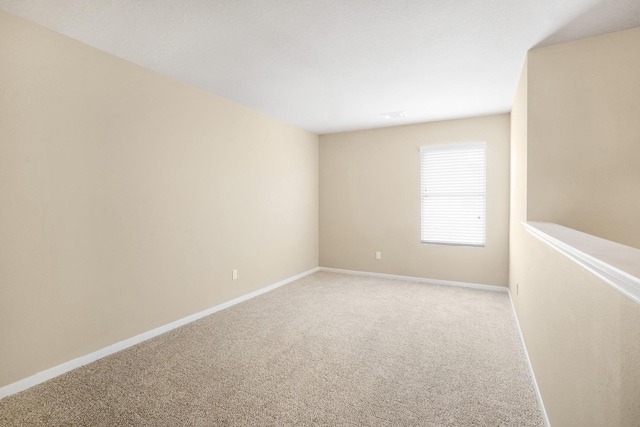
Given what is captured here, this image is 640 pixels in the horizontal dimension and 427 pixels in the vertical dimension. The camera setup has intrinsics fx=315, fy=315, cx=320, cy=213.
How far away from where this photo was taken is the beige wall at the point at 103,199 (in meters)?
2.10

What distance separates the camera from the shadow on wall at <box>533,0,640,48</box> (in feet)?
6.36

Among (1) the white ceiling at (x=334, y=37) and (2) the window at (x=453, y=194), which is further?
(2) the window at (x=453, y=194)

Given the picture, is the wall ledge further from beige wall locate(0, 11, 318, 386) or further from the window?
the window

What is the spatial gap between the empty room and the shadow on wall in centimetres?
1

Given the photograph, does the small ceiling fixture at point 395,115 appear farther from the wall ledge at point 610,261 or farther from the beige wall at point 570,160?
the wall ledge at point 610,261

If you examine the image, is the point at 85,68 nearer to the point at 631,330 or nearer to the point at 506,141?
the point at 631,330

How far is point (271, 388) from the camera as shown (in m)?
2.11

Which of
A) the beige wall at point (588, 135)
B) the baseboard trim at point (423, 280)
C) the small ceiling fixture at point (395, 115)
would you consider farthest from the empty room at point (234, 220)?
the baseboard trim at point (423, 280)

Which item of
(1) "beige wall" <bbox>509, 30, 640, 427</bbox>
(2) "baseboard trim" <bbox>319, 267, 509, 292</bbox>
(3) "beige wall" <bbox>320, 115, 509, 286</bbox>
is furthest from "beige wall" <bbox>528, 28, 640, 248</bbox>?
(2) "baseboard trim" <bbox>319, 267, 509, 292</bbox>

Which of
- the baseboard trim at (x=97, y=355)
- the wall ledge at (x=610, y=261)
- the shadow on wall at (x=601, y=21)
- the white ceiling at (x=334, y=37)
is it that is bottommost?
the baseboard trim at (x=97, y=355)

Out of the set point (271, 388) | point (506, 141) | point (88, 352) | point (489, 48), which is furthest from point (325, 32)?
point (506, 141)

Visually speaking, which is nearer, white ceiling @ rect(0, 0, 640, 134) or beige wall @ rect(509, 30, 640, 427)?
beige wall @ rect(509, 30, 640, 427)

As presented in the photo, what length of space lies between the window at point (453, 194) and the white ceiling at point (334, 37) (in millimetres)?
1159

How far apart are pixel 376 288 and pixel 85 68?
4072 mm
